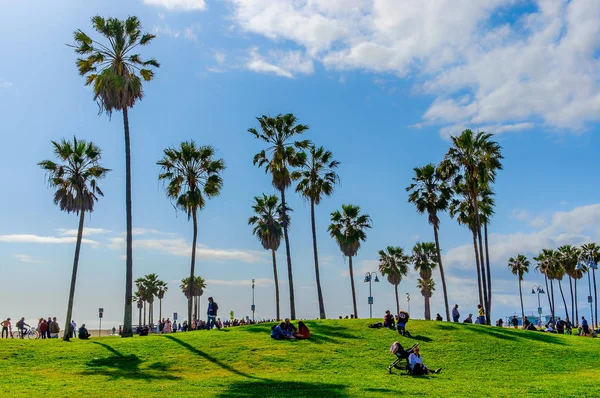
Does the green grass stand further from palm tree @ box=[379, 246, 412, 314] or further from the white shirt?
palm tree @ box=[379, 246, 412, 314]

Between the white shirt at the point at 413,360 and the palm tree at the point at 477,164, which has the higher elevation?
the palm tree at the point at 477,164

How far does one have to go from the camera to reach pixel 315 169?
2066 inches

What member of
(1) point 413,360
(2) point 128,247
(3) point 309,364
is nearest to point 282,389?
(1) point 413,360

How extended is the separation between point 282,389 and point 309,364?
7.14 meters

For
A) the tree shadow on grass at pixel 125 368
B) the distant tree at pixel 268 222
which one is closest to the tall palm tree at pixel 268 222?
the distant tree at pixel 268 222

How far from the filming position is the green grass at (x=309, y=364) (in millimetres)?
18391

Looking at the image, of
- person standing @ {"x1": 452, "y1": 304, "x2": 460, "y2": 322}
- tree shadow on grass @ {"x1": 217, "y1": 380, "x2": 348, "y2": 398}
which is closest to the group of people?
tree shadow on grass @ {"x1": 217, "y1": 380, "x2": 348, "y2": 398}

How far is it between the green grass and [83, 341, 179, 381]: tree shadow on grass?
0.14 feet

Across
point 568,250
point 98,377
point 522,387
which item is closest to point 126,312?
point 98,377

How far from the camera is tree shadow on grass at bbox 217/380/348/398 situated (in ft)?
56.9

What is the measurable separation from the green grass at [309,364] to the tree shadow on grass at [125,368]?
4cm

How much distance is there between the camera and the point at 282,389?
18578 millimetres

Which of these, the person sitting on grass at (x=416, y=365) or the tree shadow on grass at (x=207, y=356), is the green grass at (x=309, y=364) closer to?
the tree shadow on grass at (x=207, y=356)

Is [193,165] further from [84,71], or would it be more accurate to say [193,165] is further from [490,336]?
[490,336]
